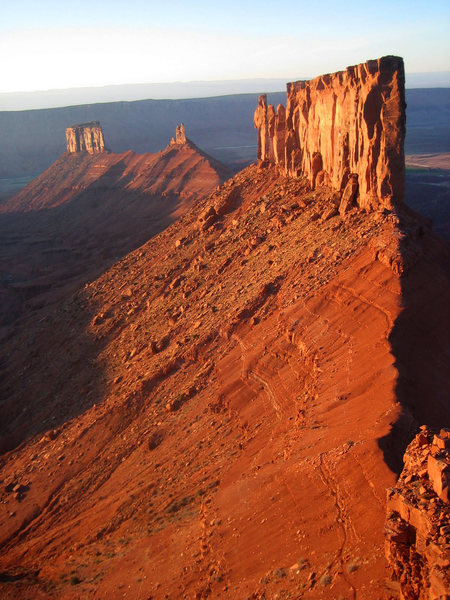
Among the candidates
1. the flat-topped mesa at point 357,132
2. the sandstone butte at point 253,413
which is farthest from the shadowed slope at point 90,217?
the flat-topped mesa at point 357,132

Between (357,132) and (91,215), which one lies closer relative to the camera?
(357,132)

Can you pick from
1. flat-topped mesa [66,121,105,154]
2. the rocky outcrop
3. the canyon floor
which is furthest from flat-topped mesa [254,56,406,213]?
flat-topped mesa [66,121,105,154]

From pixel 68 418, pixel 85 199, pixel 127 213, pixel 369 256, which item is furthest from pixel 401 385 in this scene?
pixel 85 199

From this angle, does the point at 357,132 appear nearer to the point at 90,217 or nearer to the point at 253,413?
the point at 253,413

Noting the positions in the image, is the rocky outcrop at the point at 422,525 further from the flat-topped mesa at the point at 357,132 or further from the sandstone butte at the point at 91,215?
the sandstone butte at the point at 91,215

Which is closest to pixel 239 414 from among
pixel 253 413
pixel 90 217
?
pixel 253 413

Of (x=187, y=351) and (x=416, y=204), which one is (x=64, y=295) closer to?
(x=187, y=351)
